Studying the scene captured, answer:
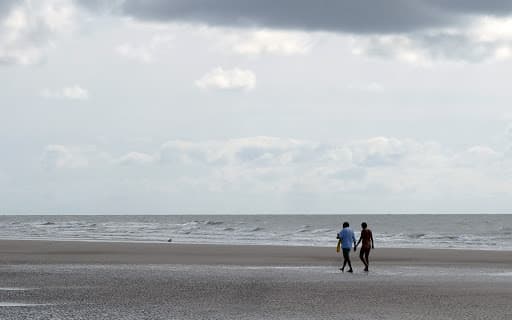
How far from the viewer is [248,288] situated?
21.0 meters

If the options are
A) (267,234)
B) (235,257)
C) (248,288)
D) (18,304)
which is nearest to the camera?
(18,304)

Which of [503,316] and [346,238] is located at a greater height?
[346,238]

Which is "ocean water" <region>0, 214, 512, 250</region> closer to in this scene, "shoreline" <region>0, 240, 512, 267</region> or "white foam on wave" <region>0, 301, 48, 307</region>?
"shoreline" <region>0, 240, 512, 267</region>

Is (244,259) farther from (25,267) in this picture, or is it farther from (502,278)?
(502,278)

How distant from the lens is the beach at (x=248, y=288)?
53.3ft

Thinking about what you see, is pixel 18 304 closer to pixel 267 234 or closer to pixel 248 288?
pixel 248 288

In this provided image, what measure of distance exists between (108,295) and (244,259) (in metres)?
15.6

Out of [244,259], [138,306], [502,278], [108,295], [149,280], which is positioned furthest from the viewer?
[244,259]

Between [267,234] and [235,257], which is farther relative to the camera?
[267,234]

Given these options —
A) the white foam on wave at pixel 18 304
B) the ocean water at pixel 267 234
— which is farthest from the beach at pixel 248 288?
the ocean water at pixel 267 234

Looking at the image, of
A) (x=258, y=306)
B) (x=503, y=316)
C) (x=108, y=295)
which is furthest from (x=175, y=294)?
(x=503, y=316)

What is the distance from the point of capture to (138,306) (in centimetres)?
1697

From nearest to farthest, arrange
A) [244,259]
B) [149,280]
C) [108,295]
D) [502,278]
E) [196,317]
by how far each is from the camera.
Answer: [196,317]
[108,295]
[149,280]
[502,278]
[244,259]

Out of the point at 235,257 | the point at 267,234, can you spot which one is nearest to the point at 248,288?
the point at 235,257
